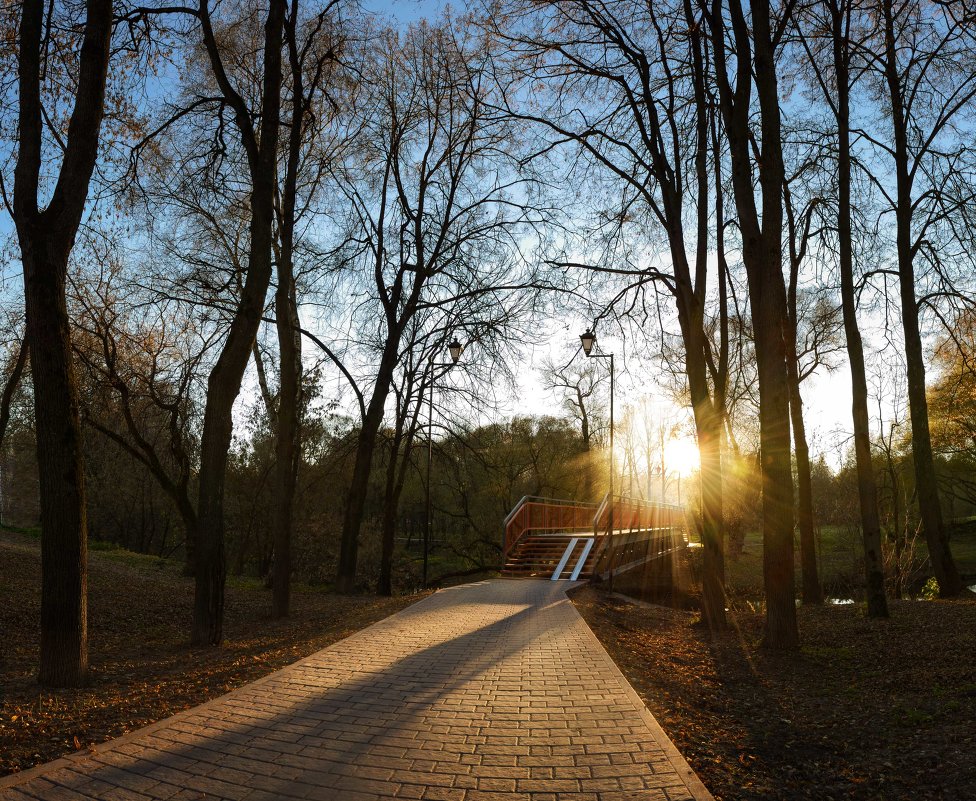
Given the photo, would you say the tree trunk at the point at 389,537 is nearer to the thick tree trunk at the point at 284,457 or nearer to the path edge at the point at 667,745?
the thick tree trunk at the point at 284,457

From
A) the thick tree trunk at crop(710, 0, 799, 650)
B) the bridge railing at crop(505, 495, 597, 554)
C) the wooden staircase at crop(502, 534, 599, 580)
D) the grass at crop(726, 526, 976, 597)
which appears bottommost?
the grass at crop(726, 526, 976, 597)

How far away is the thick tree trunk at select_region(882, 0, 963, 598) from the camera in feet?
47.0

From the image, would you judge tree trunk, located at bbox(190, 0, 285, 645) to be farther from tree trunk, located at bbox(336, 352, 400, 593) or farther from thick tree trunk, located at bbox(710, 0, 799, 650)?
tree trunk, located at bbox(336, 352, 400, 593)

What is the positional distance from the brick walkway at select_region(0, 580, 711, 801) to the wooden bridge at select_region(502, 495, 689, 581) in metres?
11.1

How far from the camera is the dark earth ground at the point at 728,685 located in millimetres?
4414

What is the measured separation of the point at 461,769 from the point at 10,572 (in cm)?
1391

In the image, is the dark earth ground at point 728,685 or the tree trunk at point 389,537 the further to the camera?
the tree trunk at point 389,537

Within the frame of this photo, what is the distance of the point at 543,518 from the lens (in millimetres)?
23469

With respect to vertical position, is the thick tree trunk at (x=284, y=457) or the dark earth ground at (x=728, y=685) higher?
the thick tree trunk at (x=284, y=457)

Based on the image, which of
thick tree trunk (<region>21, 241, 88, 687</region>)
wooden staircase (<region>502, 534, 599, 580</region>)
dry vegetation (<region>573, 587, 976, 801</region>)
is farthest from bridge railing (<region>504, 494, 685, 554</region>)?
thick tree trunk (<region>21, 241, 88, 687</region>)

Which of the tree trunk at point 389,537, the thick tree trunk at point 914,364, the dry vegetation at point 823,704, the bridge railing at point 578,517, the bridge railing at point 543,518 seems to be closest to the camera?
the dry vegetation at point 823,704

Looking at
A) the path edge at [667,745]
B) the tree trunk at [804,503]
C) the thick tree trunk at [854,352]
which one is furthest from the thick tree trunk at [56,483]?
the tree trunk at [804,503]

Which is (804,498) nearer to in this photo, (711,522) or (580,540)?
(711,522)

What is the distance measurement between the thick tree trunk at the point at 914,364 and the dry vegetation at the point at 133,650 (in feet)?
36.1
